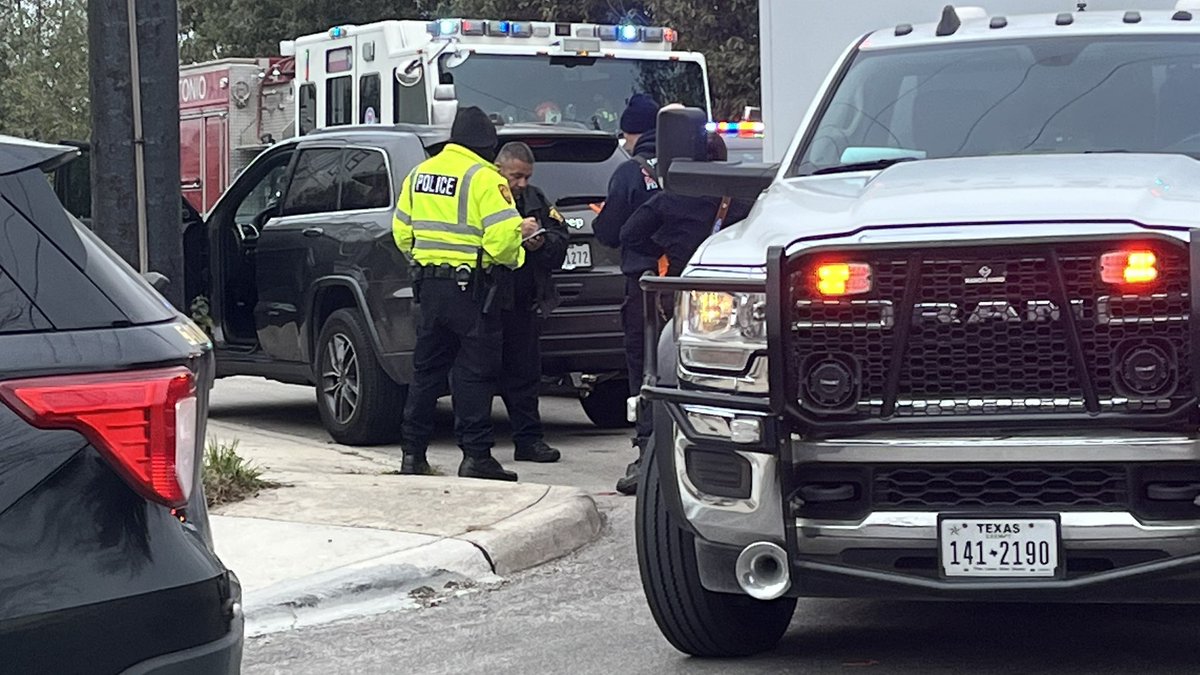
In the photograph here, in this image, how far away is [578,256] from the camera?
10.6 m

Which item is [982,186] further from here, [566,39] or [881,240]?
[566,39]

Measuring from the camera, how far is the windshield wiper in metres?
6.22

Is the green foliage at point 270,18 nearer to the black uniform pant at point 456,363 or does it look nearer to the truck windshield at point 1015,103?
the black uniform pant at point 456,363

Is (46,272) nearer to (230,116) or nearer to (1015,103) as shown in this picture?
(1015,103)

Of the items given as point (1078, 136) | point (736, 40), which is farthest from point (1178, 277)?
point (736, 40)

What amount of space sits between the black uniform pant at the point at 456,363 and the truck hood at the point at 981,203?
344cm

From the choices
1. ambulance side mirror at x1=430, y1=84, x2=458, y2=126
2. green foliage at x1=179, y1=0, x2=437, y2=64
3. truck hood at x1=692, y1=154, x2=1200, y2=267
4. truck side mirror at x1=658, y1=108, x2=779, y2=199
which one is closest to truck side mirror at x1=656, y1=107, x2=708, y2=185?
truck side mirror at x1=658, y1=108, x2=779, y2=199

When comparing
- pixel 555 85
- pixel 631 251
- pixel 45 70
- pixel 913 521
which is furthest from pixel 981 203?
pixel 45 70

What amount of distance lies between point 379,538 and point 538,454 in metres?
2.91

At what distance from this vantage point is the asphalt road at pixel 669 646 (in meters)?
5.66

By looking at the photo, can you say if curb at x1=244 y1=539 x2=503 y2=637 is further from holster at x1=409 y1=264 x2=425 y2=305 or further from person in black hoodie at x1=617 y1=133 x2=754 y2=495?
holster at x1=409 y1=264 x2=425 y2=305

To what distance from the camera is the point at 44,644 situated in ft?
10.3

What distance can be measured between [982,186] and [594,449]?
5.80 m

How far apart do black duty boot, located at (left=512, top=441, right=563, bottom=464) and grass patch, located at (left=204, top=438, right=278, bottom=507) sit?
1962 mm
